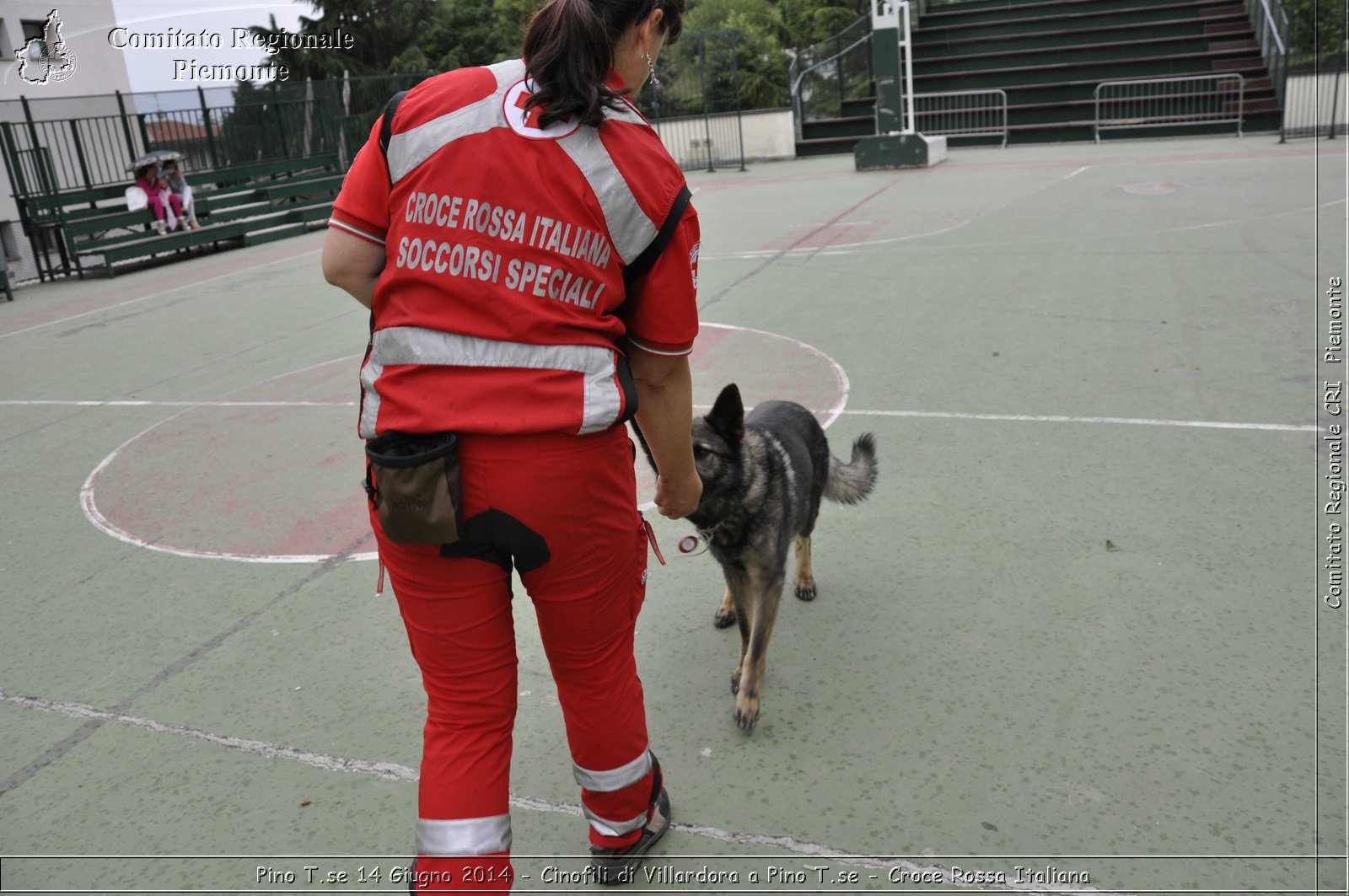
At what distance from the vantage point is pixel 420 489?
66.7 inches

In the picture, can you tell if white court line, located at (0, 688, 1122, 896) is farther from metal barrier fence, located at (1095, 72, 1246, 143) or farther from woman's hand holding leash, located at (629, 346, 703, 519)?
metal barrier fence, located at (1095, 72, 1246, 143)

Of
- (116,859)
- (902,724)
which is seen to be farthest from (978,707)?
(116,859)

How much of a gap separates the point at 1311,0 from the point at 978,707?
800 inches

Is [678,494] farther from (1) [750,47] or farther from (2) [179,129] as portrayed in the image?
(1) [750,47]

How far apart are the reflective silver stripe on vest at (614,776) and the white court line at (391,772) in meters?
0.40

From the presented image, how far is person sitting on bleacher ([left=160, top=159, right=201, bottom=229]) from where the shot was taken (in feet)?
52.4

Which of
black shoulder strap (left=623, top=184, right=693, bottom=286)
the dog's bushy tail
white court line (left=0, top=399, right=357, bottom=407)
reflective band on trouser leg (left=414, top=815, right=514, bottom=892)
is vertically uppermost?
black shoulder strap (left=623, top=184, right=693, bottom=286)

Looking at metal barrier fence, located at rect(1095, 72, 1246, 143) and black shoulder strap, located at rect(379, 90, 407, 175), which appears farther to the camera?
metal barrier fence, located at rect(1095, 72, 1246, 143)

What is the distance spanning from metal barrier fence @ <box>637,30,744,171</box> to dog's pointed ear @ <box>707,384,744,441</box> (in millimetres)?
20119

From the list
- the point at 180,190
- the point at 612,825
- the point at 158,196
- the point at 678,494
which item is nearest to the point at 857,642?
the point at 612,825

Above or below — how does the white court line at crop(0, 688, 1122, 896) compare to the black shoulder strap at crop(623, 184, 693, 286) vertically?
below

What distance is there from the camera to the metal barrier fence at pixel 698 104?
2227cm

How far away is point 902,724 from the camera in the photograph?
2838 mm

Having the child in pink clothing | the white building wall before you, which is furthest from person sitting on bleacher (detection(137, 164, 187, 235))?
the white building wall
